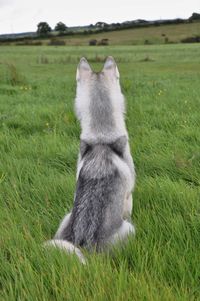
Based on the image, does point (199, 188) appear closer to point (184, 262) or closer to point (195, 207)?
point (195, 207)

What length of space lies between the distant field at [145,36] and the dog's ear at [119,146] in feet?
190

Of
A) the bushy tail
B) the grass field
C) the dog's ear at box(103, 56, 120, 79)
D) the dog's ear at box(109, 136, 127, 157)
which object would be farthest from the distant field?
the bushy tail

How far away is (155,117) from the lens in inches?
291

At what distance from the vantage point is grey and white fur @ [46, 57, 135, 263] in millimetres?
2896

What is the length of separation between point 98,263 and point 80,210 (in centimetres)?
52

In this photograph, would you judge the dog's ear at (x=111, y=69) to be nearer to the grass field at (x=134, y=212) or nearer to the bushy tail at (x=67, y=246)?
the grass field at (x=134, y=212)

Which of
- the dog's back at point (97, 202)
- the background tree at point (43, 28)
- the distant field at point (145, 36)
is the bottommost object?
the dog's back at point (97, 202)

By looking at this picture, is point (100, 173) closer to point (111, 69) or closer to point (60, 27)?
point (111, 69)

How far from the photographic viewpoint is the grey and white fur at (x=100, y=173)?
2.90 meters

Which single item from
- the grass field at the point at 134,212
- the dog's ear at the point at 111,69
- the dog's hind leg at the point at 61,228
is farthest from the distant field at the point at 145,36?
the dog's hind leg at the point at 61,228

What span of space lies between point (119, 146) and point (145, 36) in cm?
6439

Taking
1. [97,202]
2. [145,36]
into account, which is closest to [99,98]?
[97,202]

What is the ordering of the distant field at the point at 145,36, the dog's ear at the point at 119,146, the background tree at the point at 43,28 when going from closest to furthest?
the dog's ear at the point at 119,146 → the distant field at the point at 145,36 → the background tree at the point at 43,28

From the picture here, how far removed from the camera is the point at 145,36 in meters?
64.8
